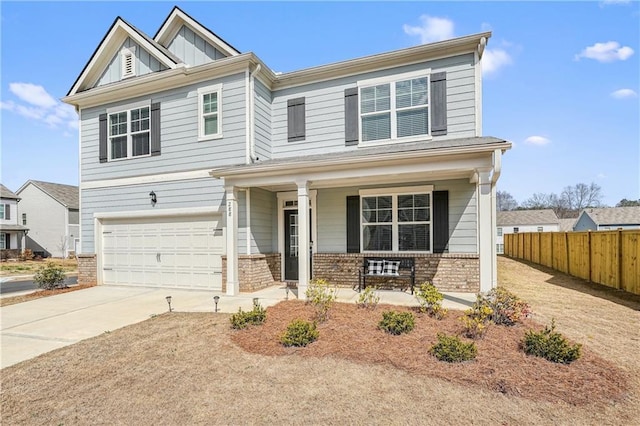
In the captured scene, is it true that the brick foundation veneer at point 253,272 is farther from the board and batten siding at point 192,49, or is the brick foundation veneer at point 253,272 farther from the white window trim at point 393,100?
the board and batten siding at point 192,49

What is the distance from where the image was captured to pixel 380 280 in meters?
9.38

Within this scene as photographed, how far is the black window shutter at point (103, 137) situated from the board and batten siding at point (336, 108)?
567cm

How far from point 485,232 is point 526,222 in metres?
41.2

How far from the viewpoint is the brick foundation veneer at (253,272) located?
909 cm

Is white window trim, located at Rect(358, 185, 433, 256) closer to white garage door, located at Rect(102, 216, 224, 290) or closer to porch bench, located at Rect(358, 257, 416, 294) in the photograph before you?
porch bench, located at Rect(358, 257, 416, 294)

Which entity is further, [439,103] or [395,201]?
[395,201]

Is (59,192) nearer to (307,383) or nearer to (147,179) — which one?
(147,179)

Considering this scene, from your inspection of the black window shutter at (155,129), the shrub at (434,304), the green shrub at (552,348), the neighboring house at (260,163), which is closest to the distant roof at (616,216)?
the neighboring house at (260,163)

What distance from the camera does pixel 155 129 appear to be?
10344 mm

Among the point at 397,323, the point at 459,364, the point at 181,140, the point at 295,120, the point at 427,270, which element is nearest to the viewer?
the point at 459,364

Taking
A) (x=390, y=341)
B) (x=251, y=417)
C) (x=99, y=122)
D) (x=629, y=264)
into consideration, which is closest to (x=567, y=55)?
(x=629, y=264)

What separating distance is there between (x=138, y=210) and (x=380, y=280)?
25.7ft

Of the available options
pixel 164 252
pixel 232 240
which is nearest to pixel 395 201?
pixel 232 240

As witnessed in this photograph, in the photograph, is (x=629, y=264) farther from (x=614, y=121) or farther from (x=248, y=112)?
(x=614, y=121)
